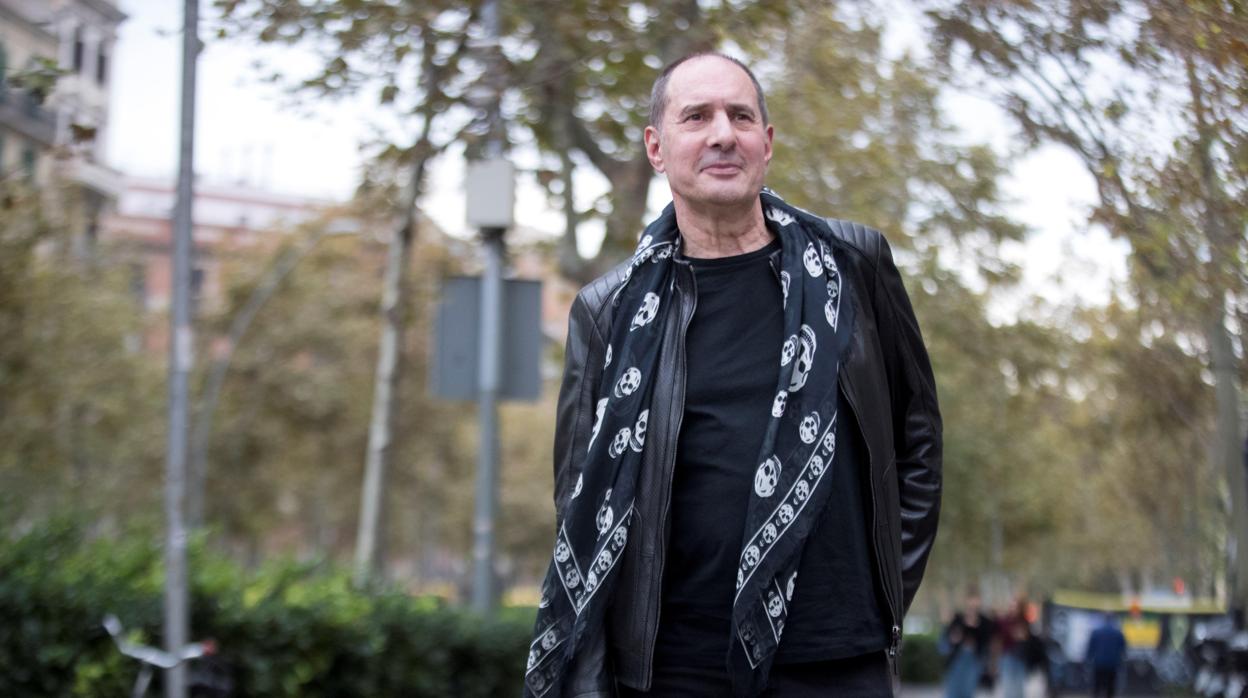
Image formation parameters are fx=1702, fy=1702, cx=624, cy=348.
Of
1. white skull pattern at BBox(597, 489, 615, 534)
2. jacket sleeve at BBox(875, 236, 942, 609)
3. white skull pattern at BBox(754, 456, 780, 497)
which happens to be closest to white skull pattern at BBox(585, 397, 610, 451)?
white skull pattern at BBox(597, 489, 615, 534)

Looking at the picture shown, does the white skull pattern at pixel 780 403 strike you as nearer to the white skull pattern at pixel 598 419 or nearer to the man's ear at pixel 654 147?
the white skull pattern at pixel 598 419

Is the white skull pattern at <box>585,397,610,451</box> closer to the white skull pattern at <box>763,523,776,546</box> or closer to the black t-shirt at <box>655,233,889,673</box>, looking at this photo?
the black t-shirt at <box>655,233,889,673</box>

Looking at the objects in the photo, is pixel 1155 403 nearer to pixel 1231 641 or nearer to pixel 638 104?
pixel 638 104

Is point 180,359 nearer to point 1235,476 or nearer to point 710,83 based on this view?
point 710,83

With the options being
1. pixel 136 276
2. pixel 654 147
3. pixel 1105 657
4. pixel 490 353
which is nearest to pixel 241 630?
pixel 490 353

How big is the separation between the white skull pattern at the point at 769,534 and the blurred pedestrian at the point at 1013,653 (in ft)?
71.7

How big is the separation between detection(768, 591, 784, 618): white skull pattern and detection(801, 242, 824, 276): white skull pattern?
0.59 m

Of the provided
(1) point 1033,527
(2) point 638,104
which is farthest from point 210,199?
(2) point 638,104

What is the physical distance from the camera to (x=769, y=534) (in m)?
2.73

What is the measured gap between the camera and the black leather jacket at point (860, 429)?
2822mm

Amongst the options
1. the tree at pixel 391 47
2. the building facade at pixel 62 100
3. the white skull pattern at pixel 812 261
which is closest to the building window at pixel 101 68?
the building facade at pixel 62 100

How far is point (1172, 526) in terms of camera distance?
44.1m

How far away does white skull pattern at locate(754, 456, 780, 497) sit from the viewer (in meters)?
2.75

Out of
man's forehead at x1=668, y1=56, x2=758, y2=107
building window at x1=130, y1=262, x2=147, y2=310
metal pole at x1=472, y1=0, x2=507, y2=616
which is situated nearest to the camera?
man's forehead at x1=668, y1=56, x2=758, y2=107
